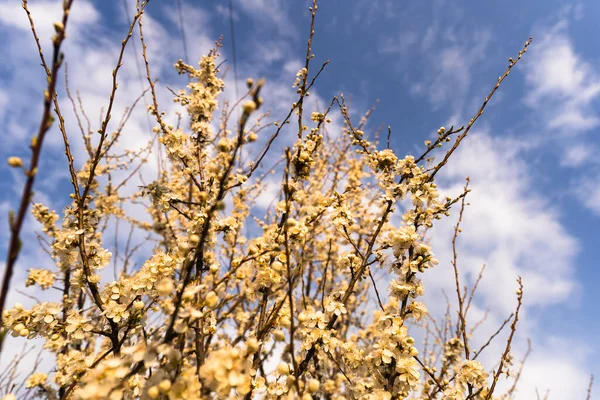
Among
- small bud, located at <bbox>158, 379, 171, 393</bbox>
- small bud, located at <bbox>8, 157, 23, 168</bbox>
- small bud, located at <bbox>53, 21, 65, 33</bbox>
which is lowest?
small bud, located at <bbox>158, 379, 171, 393</bbox>

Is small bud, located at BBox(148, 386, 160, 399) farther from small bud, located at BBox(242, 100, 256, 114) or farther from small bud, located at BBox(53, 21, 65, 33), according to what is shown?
small bud, located at BBox(53, 21, 65, 33)

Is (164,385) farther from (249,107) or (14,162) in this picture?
(249,107)

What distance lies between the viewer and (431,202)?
8.29 feet

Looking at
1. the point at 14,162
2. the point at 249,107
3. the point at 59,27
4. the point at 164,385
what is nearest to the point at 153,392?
the point at 164,385

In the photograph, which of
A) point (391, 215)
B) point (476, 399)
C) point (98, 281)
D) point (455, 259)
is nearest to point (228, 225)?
point (98, 281)

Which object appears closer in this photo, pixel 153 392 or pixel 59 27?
pixel 59 27

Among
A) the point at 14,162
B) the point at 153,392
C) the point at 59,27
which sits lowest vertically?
the point at 153,392

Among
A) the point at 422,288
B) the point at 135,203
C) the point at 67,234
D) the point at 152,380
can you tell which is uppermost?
the point at 135,203

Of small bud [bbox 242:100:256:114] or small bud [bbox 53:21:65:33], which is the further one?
small bud [bbox 242:100:256:114]

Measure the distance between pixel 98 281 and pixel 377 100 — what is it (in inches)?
253

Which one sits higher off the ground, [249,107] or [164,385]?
[249,107]

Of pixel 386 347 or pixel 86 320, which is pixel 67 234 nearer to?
pixel 86 320

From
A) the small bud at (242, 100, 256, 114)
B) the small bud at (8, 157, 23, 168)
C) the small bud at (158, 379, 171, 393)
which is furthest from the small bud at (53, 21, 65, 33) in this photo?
the small bud at (158, 379, 171, 393)

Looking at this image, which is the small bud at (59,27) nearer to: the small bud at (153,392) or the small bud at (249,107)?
the small bud at (249,107)
